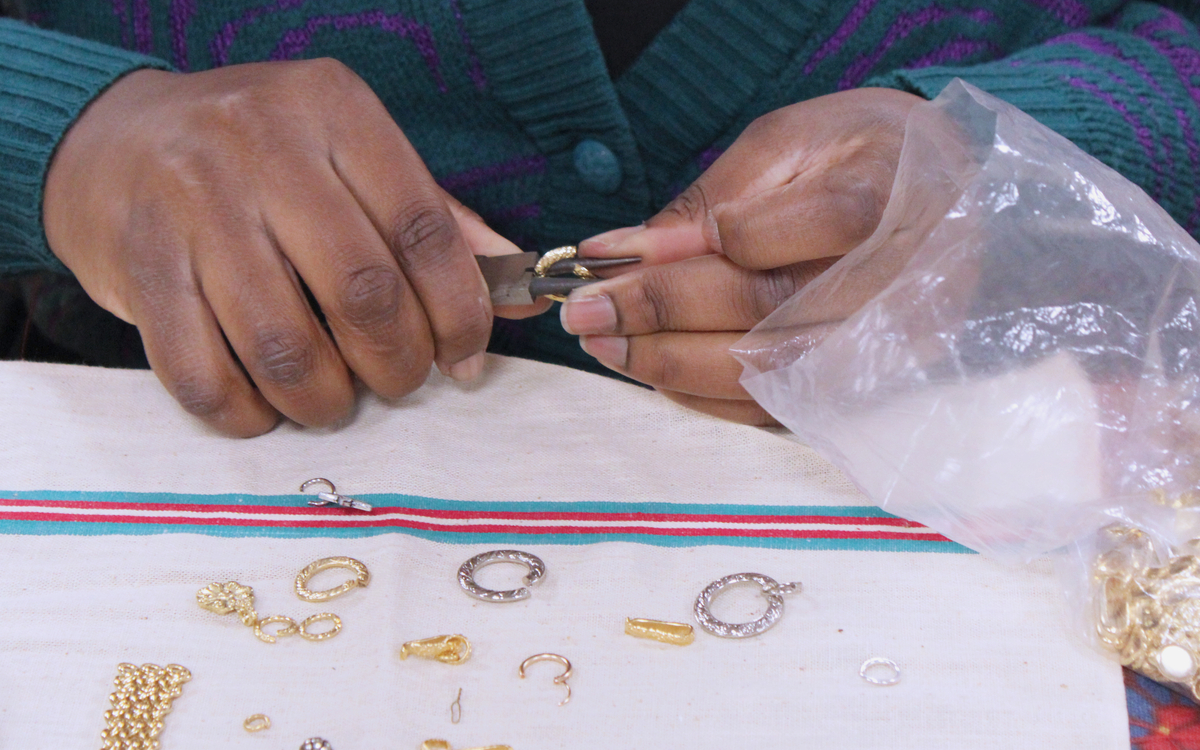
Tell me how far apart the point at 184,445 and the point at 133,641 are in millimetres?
214

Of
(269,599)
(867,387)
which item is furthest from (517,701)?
(867,387)

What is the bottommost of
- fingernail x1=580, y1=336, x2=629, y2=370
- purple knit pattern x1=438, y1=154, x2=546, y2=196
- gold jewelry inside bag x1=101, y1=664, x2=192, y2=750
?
gold jewelry inside bag x1=101, y1=664, x2=192, y2=750

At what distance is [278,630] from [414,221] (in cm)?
32

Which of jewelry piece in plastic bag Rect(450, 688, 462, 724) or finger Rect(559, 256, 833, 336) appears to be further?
finger Rect(559, 256, 833, 336)

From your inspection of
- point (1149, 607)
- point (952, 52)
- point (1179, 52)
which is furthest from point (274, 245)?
point (1179, 52)

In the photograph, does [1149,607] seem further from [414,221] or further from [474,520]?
[414,221]

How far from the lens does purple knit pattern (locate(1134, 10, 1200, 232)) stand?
910mm

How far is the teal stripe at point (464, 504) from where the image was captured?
0.68 metres

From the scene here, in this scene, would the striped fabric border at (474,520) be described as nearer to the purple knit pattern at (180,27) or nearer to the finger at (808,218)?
the finger at (808,218)

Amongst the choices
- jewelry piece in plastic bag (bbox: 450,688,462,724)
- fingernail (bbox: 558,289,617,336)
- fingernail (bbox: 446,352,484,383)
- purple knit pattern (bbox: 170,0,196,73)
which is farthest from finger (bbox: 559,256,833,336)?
purple knit pattern (bbox: 170,0,196,73)

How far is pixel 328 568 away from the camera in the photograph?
64cm

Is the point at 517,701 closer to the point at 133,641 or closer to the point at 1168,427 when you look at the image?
the point at 133,641

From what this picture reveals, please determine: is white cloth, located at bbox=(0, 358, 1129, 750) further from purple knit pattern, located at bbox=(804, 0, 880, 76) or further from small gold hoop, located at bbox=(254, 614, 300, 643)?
purple knit pattern, located at bbox=(804, 0, 880, 76)

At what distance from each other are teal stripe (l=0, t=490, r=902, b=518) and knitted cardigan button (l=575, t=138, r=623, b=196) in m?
0.39
